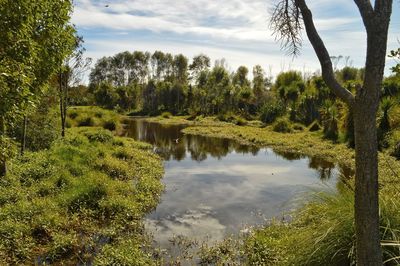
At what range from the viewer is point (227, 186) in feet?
60.2

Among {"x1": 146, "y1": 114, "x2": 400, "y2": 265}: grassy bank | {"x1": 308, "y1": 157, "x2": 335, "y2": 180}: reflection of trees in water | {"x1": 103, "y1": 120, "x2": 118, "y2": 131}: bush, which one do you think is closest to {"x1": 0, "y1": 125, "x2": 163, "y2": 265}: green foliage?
{"x1": 146, "y1": 114, "x2": 400, "y2": 265}: grassy bank

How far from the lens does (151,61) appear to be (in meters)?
105

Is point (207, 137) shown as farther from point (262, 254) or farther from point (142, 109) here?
point (142, 109)

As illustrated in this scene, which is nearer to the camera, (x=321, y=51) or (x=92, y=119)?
(x=321, y=51)

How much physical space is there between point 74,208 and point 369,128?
34.4 ft

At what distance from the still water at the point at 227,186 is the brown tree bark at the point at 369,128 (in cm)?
420

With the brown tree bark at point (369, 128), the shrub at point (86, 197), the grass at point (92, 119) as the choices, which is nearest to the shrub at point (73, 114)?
the grass at point (92, 119)

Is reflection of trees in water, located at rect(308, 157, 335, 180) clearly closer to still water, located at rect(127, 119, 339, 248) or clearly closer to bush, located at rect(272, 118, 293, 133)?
still water, located at rect(127, 119, 339, 248)

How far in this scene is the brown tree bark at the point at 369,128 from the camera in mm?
4105

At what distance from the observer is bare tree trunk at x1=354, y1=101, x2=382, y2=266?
419 centimetres

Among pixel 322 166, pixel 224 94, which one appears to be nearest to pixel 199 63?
pixel 224 94

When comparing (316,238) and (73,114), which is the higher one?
(73,114)

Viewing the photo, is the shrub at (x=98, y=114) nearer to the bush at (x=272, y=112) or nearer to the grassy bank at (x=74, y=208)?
the bush at (x=272, y=112)

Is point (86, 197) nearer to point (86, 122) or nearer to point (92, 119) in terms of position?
point (86, 122)
